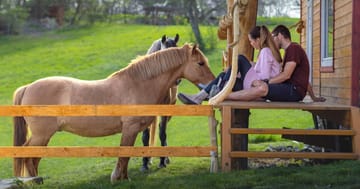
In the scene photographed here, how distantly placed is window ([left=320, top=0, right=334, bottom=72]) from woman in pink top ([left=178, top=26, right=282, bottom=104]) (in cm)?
149

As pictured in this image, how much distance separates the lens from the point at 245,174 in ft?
19.3

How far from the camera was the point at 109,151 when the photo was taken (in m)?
6.08

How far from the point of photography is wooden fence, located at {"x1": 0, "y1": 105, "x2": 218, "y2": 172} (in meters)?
6.05

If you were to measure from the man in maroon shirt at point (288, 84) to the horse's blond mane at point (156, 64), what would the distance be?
73 centimetres

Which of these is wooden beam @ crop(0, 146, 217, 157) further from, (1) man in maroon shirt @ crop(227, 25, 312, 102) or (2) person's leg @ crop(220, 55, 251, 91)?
(2) person's leg @ crop(220, 55, 251, 91)

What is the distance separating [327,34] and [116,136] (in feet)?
26.1

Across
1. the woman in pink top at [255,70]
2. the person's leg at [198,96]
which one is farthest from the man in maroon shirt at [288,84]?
the person's leg at [198,96]

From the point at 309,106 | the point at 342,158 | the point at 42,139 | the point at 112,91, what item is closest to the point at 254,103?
the point at 309,106

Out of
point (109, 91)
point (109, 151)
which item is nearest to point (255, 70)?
point (109, 91)

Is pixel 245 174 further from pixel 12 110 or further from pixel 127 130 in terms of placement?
pixel 12 110

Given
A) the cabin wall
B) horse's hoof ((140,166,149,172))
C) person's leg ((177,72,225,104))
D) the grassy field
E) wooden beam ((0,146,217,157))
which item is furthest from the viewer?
horse's hoof ((140,166,149,172))

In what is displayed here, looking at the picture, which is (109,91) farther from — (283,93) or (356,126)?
(356,126)

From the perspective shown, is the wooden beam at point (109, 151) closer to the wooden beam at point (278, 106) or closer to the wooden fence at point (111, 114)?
the wooden fence at point (111, 114)

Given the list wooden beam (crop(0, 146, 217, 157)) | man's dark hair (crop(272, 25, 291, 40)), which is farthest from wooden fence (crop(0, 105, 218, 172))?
man's dark hair (crop(272, 25, 291, 40))
